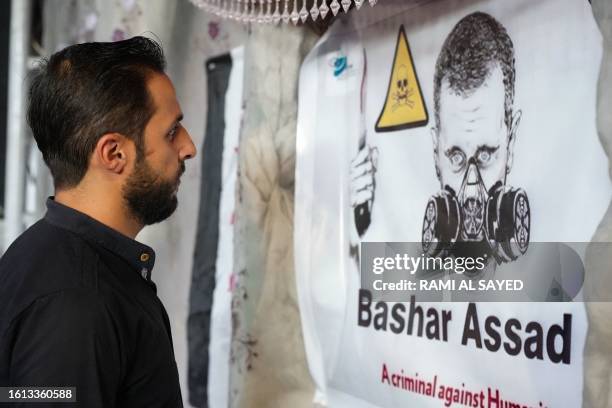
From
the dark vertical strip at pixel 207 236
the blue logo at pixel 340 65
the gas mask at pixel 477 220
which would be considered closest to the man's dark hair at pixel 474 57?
the gas mask at pixel 477 220

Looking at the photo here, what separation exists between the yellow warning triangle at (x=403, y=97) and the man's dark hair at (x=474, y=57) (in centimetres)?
5

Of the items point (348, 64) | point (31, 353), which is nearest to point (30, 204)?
point (348, 64)

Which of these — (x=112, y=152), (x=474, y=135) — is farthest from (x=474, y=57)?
(x=112, y=152)

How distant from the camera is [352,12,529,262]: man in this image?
3.42ft

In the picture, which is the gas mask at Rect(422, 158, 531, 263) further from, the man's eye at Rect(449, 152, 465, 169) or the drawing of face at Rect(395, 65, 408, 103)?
the drawing of face at Rect(395, 65, 408, 103)

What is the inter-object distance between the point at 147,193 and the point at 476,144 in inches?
21.0

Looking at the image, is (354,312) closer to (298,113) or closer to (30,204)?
(298,113)

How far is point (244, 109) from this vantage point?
1.57 meters

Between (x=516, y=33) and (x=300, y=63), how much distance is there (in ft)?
1.82

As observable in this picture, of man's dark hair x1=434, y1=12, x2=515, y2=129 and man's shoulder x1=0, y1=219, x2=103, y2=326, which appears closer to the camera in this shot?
man's shoulder x1=0, y1=219, x2=103, y2=326

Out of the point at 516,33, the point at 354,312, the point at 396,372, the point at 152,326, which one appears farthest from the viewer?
the point at 354,312

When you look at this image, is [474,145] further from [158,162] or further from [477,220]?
[158,162]

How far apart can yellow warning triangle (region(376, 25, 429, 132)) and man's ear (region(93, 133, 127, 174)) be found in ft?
1.82

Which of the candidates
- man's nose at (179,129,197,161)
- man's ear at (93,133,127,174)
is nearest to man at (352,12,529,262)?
man's nose at (179,129,197,161)
